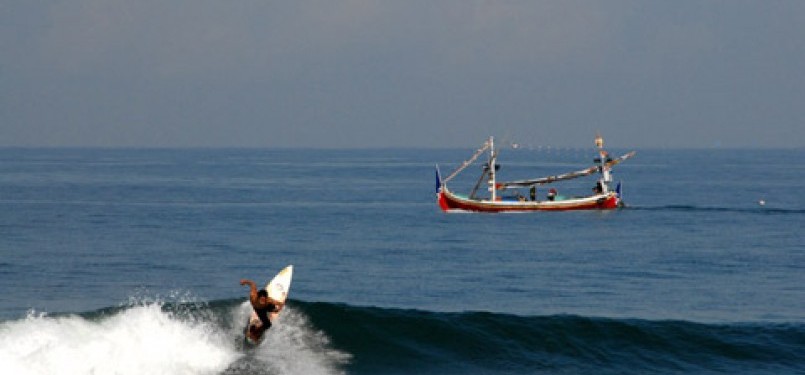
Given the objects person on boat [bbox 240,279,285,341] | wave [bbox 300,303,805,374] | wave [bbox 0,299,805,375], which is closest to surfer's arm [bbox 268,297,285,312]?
person on boat [bbox 240,279,285,341]

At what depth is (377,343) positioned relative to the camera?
29375 mm

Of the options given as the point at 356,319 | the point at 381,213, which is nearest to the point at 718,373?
the point at 356,319

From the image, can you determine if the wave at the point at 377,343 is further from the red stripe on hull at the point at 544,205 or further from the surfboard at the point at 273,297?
the red stripe on hull at the point at 544,205

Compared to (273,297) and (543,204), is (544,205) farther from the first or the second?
(273,297)

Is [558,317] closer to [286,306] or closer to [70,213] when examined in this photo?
[286,306]

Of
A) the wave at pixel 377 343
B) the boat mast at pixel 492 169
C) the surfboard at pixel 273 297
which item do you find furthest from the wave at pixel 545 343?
the boat mast at pixel 492 169

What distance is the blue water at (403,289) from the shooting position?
85.8ft

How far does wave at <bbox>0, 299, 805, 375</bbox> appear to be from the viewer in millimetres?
24203

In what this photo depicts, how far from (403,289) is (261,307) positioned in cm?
1657

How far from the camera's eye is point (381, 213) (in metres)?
85.8

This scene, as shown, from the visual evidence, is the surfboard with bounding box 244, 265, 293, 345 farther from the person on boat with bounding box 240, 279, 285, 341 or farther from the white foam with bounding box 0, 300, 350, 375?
the white foam with bounding box 0, 300, 350, 375

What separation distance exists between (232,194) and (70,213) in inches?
1310

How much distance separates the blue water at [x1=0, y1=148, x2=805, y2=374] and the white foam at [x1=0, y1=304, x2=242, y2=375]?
52 millimetres

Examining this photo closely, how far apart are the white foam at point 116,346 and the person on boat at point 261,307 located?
2.25ft
